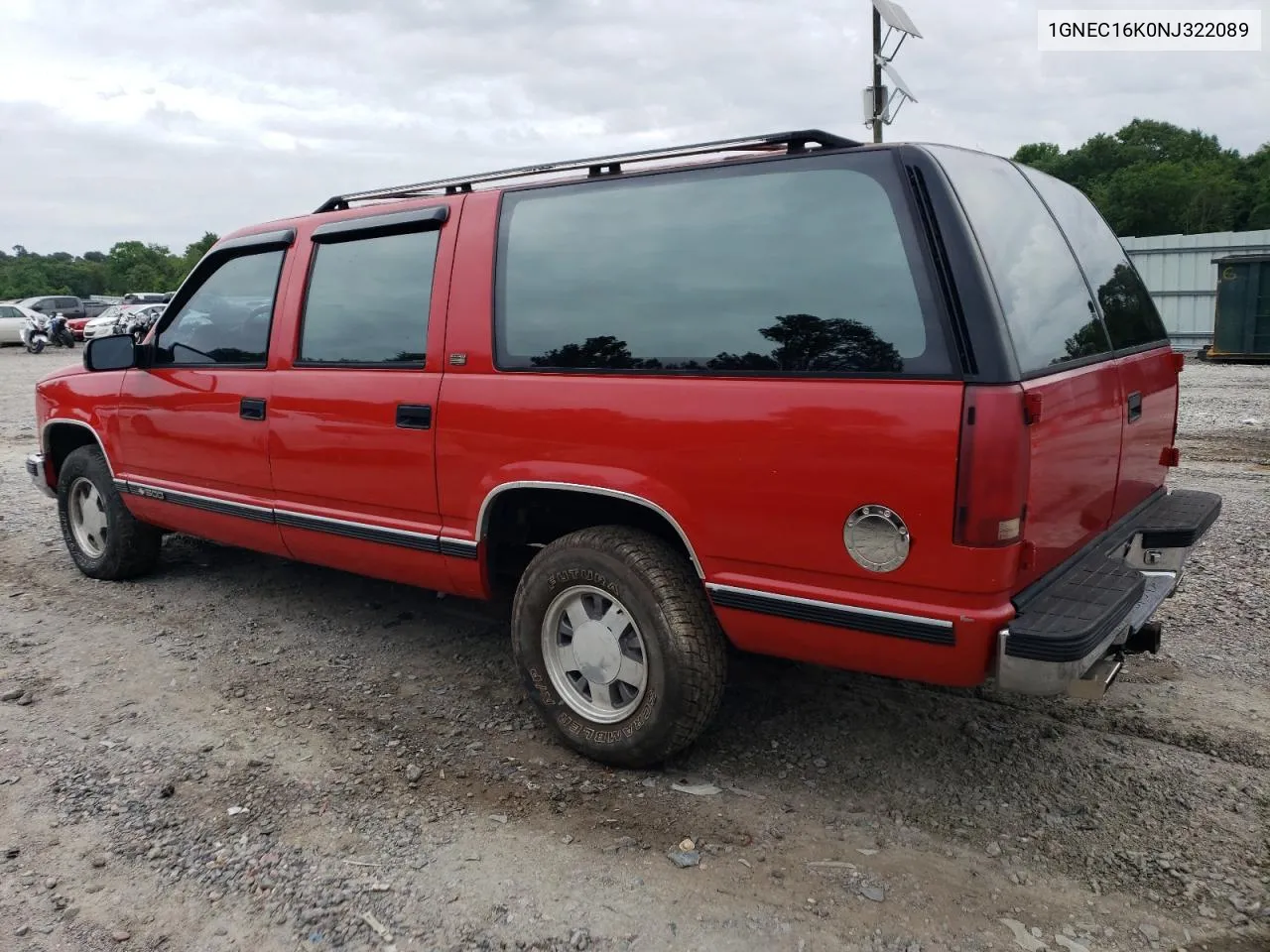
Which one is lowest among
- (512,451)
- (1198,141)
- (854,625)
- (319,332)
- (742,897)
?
(742,897)

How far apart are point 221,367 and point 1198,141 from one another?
66.6 m

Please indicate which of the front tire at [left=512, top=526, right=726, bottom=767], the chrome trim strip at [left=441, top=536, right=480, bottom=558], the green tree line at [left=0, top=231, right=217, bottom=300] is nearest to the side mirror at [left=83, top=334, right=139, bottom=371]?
the chrome trim strip at [left=441, top=536, right=480, bottom=558]

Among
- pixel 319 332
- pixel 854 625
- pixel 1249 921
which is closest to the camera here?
pixel 1249 921

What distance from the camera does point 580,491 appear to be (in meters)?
3.31

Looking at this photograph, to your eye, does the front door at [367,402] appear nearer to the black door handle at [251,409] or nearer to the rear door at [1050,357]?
the black door handle at [251,409]

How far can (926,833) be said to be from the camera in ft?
9.93

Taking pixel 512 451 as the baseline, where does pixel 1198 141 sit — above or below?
above

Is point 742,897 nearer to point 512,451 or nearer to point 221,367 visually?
point 512,451

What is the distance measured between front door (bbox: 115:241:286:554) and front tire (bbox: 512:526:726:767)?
1649mm

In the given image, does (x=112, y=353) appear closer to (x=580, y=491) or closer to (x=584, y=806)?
(x=580, y=491)

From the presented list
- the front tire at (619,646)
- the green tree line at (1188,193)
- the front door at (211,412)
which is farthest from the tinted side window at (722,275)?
the green tree line at (1188,193)

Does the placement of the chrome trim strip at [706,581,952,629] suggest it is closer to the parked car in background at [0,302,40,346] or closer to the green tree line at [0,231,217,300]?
the parked car in background at [0,302,40,346]

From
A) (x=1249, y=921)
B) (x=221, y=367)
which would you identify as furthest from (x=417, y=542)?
(x=1249, y=921)

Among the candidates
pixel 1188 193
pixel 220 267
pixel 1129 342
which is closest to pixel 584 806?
pixel 1129 342
